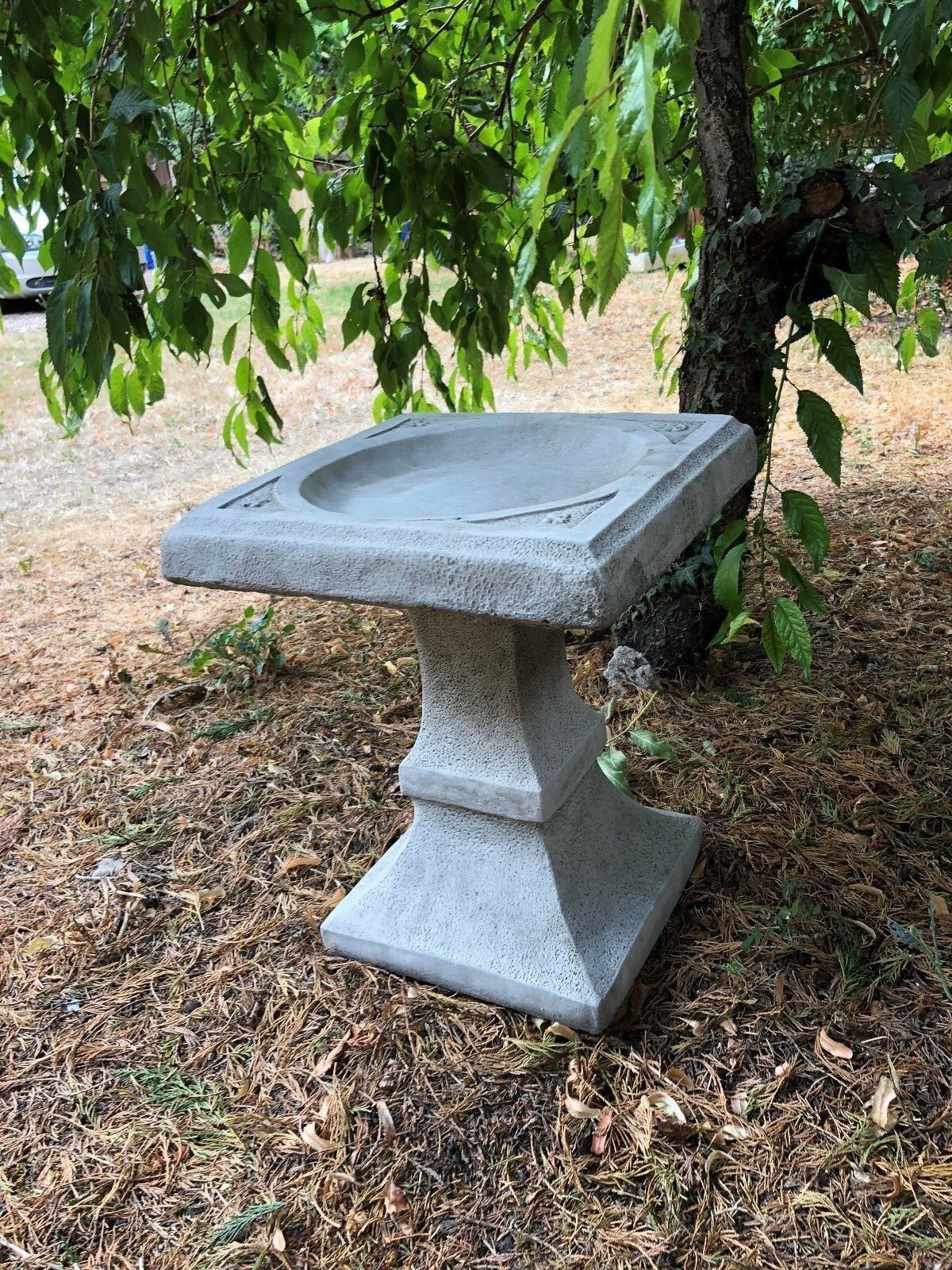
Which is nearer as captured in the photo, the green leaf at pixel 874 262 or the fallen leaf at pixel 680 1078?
the fallen leaf at pixel 680 1078

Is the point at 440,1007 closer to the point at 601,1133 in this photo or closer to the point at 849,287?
the point at 601,1133

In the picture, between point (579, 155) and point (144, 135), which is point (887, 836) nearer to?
point (579, 155)

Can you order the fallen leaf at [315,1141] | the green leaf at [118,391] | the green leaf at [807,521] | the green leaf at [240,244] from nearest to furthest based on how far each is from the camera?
the fallen leaf at [315,1141], the green leaf at [807,521], the green leaf at [240,244], the green leaf at [118,391]

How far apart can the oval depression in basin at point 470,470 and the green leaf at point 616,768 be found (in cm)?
61

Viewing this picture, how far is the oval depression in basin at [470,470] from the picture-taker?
4.88 feet

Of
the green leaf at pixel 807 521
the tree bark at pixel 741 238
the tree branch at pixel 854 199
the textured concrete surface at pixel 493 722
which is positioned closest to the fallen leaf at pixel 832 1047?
the textured concrete surface at pixel 493 722

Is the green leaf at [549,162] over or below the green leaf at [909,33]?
below

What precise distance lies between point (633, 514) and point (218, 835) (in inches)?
49.1

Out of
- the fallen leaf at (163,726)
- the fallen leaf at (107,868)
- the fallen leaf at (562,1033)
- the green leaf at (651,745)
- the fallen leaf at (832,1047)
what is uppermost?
the green leaf at (651,745)

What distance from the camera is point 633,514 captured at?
120 cm

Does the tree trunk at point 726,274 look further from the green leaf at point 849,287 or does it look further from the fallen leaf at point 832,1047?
the fallen leaf at point 832,1047

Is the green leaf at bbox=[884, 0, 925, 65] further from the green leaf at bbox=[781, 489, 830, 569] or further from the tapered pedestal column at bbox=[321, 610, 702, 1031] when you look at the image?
the tapered pedestal column at bbox=[321, 610, 702, 1031]

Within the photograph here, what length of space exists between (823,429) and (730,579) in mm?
326

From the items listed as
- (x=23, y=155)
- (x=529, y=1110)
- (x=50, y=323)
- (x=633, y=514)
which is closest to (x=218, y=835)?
(x=529, y=1110)
